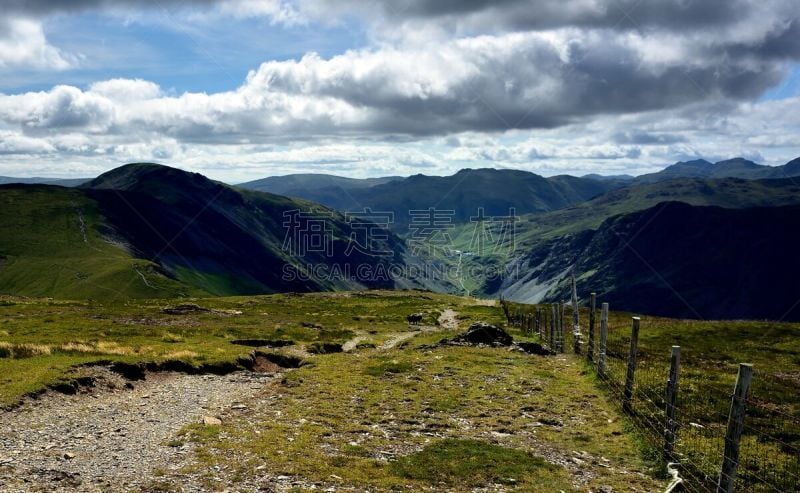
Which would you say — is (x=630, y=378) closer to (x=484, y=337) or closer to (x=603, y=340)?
(x=603, y=340)

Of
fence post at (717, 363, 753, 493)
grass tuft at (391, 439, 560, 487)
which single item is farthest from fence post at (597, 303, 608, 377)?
fence post at (717, 363, 753, 493)

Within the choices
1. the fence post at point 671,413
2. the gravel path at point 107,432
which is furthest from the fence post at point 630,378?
the gravel path at point 107,432

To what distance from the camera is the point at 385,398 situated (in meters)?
26.5

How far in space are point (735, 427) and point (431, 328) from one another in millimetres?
59058

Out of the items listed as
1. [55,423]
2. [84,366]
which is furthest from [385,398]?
[84,366]

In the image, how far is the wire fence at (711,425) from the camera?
1540cm

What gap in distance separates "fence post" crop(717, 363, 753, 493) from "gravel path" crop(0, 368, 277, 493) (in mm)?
15695

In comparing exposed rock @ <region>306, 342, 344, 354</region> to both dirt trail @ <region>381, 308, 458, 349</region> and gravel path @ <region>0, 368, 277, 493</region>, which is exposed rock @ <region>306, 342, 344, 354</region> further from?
gravel path @ <region>0, 368, 277, 493</region>

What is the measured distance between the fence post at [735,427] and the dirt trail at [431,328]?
3749 cm

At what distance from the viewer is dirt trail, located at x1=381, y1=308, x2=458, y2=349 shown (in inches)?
2116

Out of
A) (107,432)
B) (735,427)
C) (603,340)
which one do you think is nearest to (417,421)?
(107,432)

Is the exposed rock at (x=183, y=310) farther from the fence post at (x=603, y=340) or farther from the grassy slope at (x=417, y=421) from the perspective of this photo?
the fence post at (x=603, y=340)

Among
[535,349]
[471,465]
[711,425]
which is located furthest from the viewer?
[535,349]

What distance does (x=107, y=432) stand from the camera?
19938mm
